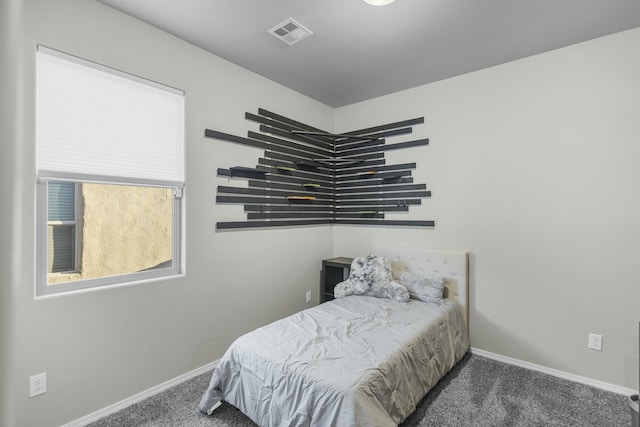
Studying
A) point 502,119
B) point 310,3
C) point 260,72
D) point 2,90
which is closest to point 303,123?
point 260,72

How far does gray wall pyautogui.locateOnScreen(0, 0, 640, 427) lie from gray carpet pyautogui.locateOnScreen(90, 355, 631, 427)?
0.18 m

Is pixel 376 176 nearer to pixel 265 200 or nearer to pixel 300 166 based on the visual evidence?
pixel 300 166

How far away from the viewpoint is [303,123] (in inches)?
146

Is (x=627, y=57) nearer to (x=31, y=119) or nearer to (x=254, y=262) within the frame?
(x=254, y=262)

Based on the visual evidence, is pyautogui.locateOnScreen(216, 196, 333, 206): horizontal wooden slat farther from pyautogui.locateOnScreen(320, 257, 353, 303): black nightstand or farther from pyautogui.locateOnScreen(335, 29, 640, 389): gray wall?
pyautogui.locateOnScreen(335, 29, 640, 389): gray wall

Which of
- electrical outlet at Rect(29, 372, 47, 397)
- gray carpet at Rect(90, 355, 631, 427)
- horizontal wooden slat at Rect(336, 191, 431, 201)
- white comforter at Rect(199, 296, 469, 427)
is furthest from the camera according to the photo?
horizontal wooden slat at Rect(336, 191, 431, 201)

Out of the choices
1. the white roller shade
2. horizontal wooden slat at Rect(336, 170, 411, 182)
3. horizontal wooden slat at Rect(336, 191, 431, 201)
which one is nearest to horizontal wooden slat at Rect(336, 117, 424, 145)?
horizontal wooden slat at Rect(336, 170, 411, 182)

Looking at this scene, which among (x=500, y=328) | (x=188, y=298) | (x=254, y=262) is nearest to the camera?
(x=188, y=298)

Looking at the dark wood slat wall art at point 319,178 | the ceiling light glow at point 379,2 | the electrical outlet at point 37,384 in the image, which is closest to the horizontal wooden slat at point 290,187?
the dark wood slat wall art at point 319,178

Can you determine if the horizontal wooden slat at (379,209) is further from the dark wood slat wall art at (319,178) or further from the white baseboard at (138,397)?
the white baseboard at (138,397)

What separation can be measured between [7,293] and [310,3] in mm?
2379

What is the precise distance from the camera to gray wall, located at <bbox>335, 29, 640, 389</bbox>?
2434 mm

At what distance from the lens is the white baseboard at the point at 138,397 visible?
2.04 meters

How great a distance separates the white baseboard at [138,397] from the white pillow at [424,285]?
A: 76.0 inches
